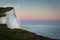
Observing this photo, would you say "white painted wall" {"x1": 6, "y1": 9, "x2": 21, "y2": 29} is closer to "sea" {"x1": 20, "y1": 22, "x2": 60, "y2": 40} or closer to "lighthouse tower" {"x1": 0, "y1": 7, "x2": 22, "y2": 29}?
"lighthouse tower" {"x1": 0, "y1": 7, "x2": 22, "y2": 29}

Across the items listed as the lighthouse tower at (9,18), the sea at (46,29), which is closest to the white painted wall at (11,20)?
the lighthouse tower at (9,18)

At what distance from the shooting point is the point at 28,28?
248cm

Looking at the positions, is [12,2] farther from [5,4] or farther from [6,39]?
[6,39]

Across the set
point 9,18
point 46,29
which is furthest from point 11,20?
point 46,29

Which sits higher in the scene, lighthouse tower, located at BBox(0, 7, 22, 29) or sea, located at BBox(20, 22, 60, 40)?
lighthouse tower, located at BBox(0, 7, 22, 29)

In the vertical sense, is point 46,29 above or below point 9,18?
below

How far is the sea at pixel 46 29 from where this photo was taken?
246 cm

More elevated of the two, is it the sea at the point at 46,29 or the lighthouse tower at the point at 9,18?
the lighthouse tower at the point at 9,18

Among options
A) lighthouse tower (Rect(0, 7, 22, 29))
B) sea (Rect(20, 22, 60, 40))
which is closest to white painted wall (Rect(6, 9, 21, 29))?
lighthouse tower (Rect(0, 7, 22, 29))

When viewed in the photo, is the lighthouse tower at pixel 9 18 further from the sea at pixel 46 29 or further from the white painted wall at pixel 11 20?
the sea at pixel 46 29

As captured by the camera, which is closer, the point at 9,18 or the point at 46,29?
the point at 9,18

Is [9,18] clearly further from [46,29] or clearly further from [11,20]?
[46,29]

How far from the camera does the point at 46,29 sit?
2574 millimetres

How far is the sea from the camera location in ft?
8.08
